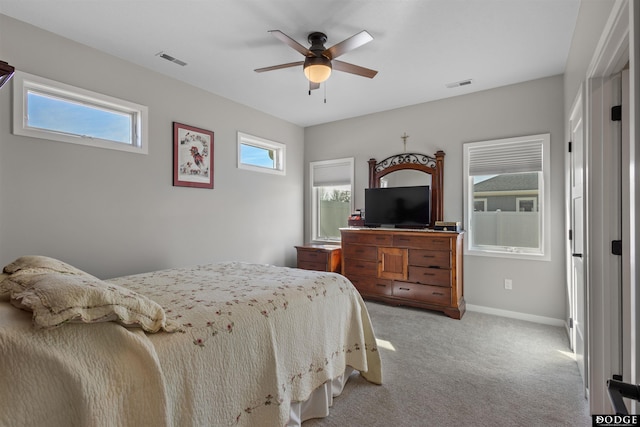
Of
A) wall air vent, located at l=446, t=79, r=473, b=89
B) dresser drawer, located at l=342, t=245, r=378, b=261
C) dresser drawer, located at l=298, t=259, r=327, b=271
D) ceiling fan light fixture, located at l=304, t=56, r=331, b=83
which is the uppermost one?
wall air vent, located at l=446, t=79, r=473, b=89

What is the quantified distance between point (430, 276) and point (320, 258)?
5.21 ft

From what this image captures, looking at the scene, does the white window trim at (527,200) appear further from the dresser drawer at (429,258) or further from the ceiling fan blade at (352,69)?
the ceiling fan blade at (352,69)

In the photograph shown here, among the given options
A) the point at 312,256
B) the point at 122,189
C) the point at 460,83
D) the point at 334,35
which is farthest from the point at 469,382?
the point at 122,189

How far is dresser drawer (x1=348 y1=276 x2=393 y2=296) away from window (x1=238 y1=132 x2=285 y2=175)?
215 cm

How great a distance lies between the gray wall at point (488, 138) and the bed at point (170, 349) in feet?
7.83

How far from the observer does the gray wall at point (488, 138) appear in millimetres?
3469

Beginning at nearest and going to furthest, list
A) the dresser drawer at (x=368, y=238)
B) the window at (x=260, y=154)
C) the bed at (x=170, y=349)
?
the bed at (x=170, y=349) → the dresser drawer at (x=368, y=238) → the window at (x=260, y=154)

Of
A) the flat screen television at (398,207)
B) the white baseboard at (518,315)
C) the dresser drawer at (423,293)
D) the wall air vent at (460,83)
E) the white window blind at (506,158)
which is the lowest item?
the white baseboard at (518,315)

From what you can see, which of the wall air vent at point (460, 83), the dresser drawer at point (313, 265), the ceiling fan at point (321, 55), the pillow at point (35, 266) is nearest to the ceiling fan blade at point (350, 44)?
the ceiling fan at point (321, 55)

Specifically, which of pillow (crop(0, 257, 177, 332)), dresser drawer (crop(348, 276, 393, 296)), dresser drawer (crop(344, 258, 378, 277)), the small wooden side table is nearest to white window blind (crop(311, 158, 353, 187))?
the small wooden side table

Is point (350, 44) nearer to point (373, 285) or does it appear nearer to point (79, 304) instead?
point (79, 304)

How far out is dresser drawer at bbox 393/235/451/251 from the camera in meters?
3.67

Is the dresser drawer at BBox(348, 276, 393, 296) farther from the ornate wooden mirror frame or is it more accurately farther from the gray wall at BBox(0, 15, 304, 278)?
the gray wall at BBox(0, 15, 304, 278)

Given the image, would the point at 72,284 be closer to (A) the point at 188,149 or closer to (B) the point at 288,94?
(A) the point at 188,149
